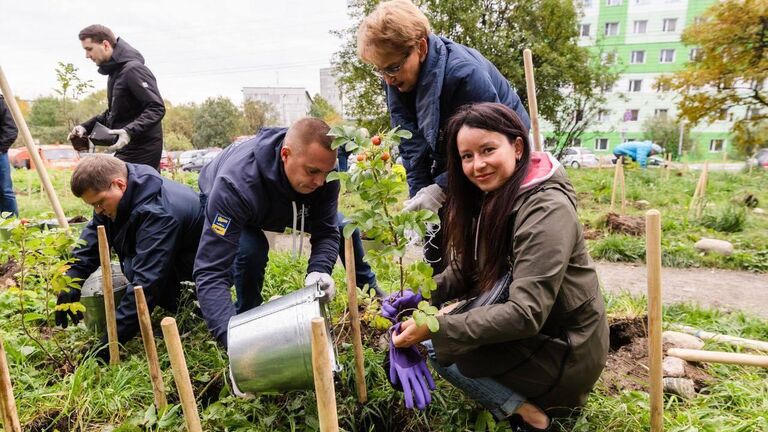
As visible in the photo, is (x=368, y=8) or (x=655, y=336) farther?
(x=368, y=8)

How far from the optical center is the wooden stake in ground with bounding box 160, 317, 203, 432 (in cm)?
116

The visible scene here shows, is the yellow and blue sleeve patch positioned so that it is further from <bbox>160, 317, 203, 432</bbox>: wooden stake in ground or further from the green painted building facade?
the green painted building facade

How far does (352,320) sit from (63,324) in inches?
65.6

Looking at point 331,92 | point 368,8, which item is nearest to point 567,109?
point 368,8

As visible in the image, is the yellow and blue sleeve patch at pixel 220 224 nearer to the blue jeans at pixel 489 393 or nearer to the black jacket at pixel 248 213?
the black jacket at pixel 248 213

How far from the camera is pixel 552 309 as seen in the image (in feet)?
4.89

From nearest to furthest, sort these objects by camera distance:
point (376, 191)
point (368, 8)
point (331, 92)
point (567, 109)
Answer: point (376, 191) → point (368, 8) → point (567, 109) → point (331, 92)

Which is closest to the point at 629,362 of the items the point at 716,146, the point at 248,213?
the point at 248,213

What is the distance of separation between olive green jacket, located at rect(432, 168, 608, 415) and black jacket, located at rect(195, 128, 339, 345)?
97 centimetres

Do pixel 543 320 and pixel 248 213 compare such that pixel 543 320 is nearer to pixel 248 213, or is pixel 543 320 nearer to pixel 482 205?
pixel 482 205

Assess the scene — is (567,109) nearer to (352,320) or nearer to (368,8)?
(368,8)

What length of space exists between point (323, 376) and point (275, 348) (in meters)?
0.52

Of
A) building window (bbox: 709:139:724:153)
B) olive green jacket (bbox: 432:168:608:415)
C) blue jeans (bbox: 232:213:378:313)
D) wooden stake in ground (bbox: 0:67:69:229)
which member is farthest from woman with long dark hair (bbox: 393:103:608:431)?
building window (bbox: 709:139:724:153)

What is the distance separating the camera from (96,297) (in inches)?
90.0
